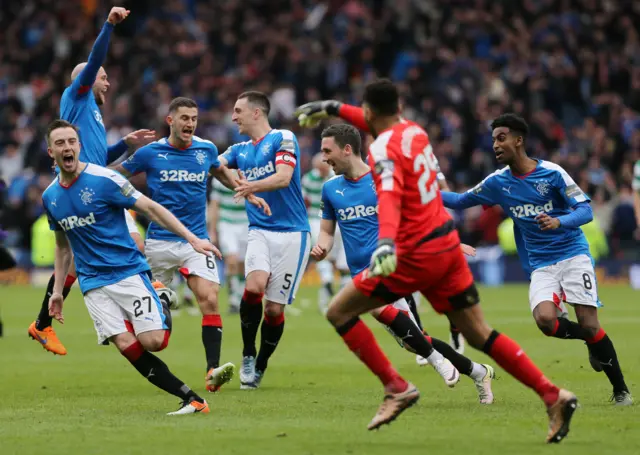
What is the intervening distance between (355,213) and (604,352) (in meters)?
2.57

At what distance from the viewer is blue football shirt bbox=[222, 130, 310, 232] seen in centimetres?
1189

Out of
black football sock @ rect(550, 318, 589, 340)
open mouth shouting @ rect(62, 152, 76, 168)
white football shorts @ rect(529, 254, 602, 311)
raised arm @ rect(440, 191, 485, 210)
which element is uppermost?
open mouth shouting @ rect(62, 152, 76, 168)

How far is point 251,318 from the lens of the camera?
1198cm

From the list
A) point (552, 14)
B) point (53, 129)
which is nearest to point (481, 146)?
point (552, 14)

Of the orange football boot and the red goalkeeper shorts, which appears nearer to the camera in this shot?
the red goalkeeper shorts

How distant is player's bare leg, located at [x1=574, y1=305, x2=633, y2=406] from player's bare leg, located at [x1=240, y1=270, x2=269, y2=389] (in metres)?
3.10

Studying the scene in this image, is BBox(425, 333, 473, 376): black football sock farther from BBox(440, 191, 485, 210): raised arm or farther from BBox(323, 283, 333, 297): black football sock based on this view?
BBox(323, 283, 333, 297): black football sock

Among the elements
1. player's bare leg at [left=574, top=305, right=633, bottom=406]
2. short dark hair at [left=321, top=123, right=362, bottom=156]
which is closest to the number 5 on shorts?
short dark hair at [left=321, top=123, right=362, bottom=156]

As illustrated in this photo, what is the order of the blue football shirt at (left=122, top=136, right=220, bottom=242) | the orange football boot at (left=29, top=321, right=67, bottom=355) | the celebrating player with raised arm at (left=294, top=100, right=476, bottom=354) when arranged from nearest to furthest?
the celebrating player with raised arm at (left=294, top=100, right=476, bottom=354), the orange football boot at (left=29, top=321, right=67, bottom=355), the blue football shirt at (left=122, top=136, right=220, bottom=242)

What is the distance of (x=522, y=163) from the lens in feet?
34.7

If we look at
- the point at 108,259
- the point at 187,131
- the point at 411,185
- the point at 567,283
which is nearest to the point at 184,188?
the point at 187,131

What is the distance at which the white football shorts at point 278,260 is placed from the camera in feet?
39.0

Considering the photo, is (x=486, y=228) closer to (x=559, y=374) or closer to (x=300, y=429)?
(x=559, y=374)

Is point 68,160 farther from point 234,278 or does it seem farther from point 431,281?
point 234,278
